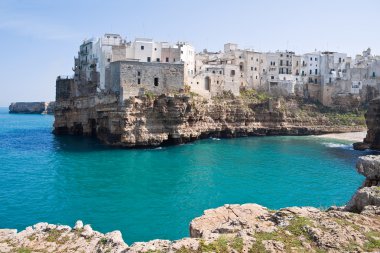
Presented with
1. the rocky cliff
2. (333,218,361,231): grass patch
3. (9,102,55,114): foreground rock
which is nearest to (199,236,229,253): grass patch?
the rocky cliff

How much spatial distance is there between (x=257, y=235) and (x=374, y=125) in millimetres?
52717

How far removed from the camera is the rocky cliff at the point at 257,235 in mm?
9758

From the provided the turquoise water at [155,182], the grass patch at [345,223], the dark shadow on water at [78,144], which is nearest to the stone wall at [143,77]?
the dark shadow on water at [78,144]

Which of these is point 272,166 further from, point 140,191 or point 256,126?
point 256,126

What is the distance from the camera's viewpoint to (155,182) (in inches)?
1314

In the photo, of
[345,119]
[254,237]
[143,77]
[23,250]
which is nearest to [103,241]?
[23,250]

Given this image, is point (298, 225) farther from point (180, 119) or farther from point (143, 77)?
point (180, 119)

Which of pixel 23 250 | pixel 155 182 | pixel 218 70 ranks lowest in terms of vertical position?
pixel 155 182

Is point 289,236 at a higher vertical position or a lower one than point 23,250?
higher

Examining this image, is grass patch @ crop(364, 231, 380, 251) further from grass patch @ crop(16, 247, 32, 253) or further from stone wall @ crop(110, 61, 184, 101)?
stone wall @ crop(110, 61, 184, 101)

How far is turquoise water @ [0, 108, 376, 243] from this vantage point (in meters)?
23.9

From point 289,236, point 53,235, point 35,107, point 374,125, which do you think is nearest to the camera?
point 289,236

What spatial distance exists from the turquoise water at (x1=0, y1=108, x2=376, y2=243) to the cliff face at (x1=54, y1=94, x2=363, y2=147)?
134 inches

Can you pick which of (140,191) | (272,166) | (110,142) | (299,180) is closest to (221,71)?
(110,142)
